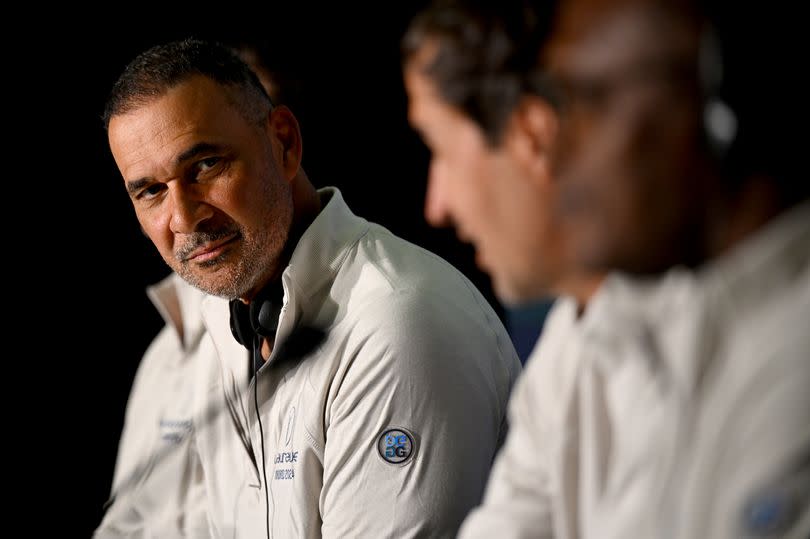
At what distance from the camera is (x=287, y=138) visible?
2021mm

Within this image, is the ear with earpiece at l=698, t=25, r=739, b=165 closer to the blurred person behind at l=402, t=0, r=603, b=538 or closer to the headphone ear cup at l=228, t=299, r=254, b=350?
the blurred person behind at l=402, t=0, r=603, b=538

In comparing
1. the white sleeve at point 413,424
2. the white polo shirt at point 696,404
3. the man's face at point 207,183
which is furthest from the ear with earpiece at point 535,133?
the man's face at point 207,183

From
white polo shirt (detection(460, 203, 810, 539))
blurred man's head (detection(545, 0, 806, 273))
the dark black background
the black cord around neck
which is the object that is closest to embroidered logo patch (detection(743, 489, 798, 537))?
white polo shirt (detection(460, 203, 810, 539))

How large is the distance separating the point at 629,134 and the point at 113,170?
2.26 meters

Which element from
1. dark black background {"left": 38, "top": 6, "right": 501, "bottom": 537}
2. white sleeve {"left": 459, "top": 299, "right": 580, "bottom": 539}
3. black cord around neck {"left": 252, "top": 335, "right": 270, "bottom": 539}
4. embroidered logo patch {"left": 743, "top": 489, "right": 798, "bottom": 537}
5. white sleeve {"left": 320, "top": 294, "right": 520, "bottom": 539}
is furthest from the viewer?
dark black background {"left": 38, "top": 6, "right": 501, "bottom": 537}

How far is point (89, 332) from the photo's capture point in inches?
111

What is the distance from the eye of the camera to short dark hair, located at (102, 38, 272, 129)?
6.25 ft

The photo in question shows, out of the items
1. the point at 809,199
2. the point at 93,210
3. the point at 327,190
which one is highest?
the point at 809,199

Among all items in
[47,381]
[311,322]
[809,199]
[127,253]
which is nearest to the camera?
[809,199]

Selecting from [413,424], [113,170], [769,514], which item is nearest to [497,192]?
[769,514]

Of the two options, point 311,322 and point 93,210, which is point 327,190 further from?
point 93,210

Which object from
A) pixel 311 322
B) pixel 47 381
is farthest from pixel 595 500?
pixel 47 381

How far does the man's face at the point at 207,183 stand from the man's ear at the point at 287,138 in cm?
5

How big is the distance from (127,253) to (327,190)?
108 centimetres
